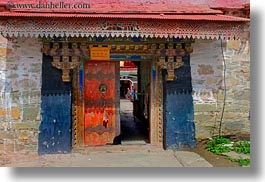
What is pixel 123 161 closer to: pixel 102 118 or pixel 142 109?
pixel 102 118

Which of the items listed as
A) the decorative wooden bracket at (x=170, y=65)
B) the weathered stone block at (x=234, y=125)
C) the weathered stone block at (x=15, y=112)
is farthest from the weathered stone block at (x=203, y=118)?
the weathered stone block at (x=15, y=112)

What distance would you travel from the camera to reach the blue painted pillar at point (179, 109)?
6941 mm

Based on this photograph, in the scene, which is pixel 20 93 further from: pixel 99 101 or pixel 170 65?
pixel 170 65

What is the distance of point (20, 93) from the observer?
21.9 feet

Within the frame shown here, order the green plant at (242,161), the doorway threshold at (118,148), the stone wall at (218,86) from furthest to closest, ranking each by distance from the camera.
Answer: the stone wall at (218,86), the doorway threshold at (118,148), the green plant at (242,161)

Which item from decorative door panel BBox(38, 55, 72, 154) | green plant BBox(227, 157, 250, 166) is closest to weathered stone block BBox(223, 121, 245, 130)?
green plant BBox(227, 157, 250, 166)

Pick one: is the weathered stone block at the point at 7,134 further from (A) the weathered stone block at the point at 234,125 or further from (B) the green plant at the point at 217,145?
(A) the weathered stone block at the point at 234,125

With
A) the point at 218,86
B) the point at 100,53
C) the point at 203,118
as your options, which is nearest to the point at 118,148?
the point at 203,118

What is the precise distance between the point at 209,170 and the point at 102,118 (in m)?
2.67

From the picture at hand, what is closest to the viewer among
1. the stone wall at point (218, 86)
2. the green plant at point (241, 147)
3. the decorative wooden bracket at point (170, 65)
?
the green plant at point (241, 147)

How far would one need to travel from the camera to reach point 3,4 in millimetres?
6281

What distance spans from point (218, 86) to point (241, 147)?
4.04ft

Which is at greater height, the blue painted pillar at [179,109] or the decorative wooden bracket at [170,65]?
the decorative wooden bracket at [170,65]

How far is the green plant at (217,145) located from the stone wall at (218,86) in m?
0.15
